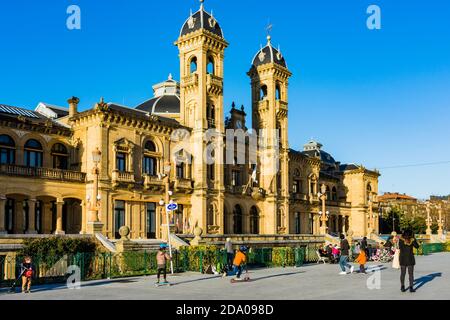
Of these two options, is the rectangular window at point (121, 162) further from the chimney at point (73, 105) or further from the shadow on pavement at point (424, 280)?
the shadow on pavement at point (424, 280)

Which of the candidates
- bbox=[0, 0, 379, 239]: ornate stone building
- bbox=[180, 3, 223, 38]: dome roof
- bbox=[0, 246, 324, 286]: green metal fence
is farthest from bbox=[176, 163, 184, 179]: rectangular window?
bbox=[0, 246, 324, 286]: green metal fence

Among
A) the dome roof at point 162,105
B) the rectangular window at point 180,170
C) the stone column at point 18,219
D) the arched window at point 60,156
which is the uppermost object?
the dome roof at point 162,105

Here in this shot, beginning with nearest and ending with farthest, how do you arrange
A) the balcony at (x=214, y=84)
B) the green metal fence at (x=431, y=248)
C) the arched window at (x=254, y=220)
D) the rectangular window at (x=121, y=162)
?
the rectangular window at (x=121, y=162), the balcony at (x=214, y=84), the green metal fence at (x=431, y=248), the arched window at (x=254, y=220)

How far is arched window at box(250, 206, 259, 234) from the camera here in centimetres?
5771

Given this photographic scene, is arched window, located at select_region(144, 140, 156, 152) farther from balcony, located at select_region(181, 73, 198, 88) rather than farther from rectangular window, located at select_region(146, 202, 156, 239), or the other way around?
balcony, located at select_region(181, 73, 198, 88)

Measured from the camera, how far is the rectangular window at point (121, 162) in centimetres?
4344

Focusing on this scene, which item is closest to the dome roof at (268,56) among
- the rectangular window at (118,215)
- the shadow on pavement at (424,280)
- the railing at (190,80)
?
the railing at (190,80)

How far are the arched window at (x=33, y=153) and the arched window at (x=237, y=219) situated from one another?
2099 cm

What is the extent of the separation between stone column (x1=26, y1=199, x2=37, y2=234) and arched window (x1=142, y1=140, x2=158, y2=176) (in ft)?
32.7

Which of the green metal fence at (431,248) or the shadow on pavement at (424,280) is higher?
the shadow on pavement at (424,280)

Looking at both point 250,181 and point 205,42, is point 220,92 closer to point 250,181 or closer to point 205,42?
point 205,42

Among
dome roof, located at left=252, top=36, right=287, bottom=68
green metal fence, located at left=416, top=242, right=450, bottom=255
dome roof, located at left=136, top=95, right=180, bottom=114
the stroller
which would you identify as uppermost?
dome roof, located at left=252, top=36, right=287, bottom=68

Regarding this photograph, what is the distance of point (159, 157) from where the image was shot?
47000mm

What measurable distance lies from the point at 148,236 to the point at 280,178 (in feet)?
69.7
